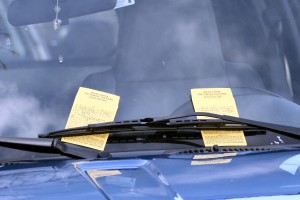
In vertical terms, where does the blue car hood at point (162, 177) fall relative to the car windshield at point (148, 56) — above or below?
below

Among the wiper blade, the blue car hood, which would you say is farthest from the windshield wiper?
the blue car hood

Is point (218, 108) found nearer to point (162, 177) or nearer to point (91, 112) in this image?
point (91, 112)

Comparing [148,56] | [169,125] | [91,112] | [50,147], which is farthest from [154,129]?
[148,56]

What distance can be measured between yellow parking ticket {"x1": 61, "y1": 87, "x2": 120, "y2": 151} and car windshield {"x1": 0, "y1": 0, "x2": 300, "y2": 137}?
0.04 m

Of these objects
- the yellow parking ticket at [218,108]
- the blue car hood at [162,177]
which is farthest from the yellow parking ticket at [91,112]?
the yellow parking ticket at [218,108]

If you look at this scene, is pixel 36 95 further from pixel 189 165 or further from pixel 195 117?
pixel 189 165

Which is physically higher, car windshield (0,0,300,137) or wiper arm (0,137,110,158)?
car windshield (0,0,300,137)

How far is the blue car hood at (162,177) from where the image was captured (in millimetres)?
1872

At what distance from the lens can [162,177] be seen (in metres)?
2.06

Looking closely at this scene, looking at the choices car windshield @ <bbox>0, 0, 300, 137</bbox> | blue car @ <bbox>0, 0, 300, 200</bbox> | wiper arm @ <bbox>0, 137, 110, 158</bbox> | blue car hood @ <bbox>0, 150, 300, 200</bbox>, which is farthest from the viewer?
car windshield @ <bbox>0, 0, 300, 137</bbox>

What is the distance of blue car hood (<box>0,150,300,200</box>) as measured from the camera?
1872 millimetres

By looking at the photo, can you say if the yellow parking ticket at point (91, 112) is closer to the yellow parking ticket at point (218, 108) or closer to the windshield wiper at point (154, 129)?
the windshield wiper at point (154, 129)

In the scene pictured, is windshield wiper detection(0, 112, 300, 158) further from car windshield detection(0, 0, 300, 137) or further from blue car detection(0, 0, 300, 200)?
car windshield detection(0, 0, 300, 137)

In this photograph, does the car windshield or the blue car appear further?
the car windshield
